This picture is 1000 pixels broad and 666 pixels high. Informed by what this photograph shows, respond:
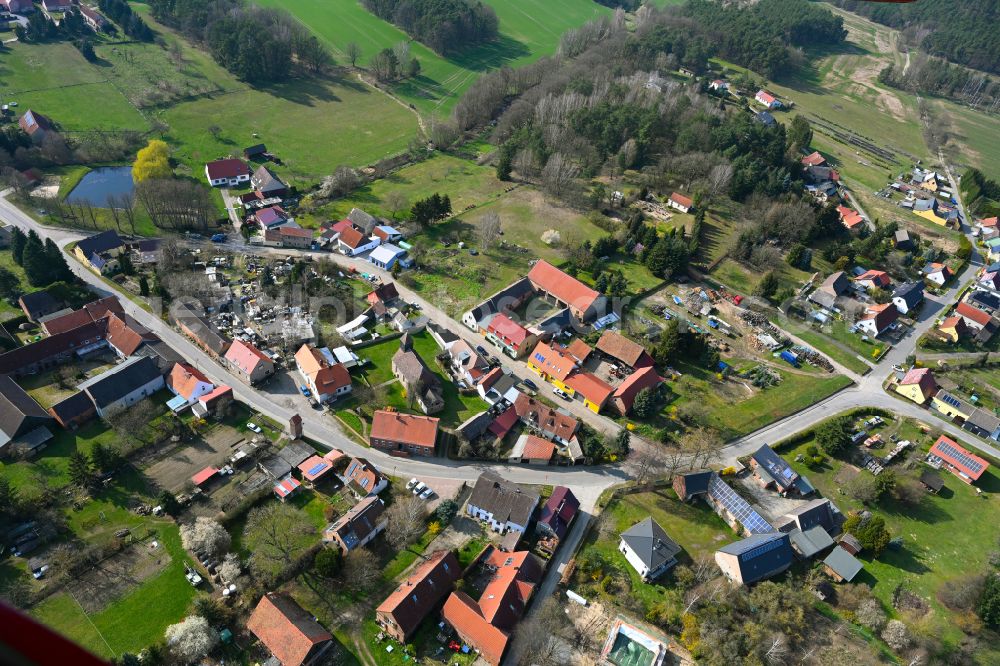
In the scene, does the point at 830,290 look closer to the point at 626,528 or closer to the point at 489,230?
the point at 489,230

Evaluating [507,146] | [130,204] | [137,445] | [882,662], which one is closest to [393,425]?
[137,445]

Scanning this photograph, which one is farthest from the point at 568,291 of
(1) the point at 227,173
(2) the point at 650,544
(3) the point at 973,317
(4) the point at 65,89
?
(4) the point at 65,89

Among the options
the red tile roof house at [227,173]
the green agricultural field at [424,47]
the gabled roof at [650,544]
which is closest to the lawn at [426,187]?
the red tile roof house at [227,173]

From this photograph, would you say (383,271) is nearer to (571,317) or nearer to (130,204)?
(571,317)

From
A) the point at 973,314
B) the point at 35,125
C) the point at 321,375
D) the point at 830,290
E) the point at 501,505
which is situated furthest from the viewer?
the point at 35,125

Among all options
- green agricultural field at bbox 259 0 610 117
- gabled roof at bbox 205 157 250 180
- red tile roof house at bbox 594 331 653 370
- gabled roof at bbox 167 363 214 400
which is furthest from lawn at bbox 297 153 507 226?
red tile roof house at bbox 594 331 653 370

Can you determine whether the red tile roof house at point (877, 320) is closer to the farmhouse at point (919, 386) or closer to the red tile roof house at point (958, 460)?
the farmhouse at point (919, 386)

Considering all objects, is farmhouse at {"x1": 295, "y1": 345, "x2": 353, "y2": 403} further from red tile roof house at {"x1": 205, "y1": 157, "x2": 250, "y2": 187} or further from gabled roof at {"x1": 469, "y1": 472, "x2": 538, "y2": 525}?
red tile roof house at {"x1": 205, "y1": 157, "x2": 250, "y2": 187}
